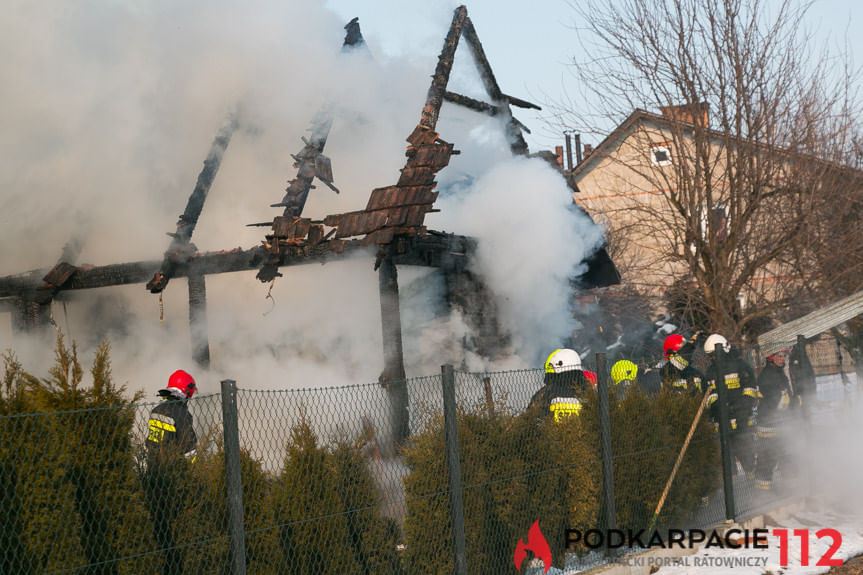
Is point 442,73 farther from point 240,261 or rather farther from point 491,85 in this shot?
point 240,261

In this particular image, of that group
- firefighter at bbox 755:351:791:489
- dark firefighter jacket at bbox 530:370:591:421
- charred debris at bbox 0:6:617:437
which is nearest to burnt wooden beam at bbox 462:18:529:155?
charred debris at bbox 0:6:617:437

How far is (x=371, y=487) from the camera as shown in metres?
5.56

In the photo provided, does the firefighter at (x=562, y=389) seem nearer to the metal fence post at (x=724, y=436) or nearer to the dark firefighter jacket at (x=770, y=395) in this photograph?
the metal fence post at (x=724, y=436)

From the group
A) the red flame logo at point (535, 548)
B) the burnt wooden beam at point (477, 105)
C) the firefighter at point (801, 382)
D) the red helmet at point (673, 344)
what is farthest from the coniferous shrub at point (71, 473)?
the burnt wooden beam at point (477, 105)

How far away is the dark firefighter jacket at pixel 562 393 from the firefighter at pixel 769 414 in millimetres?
2819

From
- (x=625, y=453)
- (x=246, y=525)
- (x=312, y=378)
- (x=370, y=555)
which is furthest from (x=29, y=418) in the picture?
(x=312, y=378)

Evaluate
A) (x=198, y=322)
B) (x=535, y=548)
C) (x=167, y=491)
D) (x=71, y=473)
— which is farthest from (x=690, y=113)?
(x=71, y=473)

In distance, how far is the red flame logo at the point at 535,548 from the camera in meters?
6.41

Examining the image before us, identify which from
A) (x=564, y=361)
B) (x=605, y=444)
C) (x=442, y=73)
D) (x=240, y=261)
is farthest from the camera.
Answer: (x=442, y=73)

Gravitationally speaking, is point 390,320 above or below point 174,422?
above

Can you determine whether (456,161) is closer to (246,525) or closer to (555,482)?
(555,482)

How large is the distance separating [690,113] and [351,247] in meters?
6.52

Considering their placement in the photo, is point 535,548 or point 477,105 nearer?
point 535,548

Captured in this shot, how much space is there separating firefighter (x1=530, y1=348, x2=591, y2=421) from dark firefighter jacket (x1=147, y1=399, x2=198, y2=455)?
246cm
